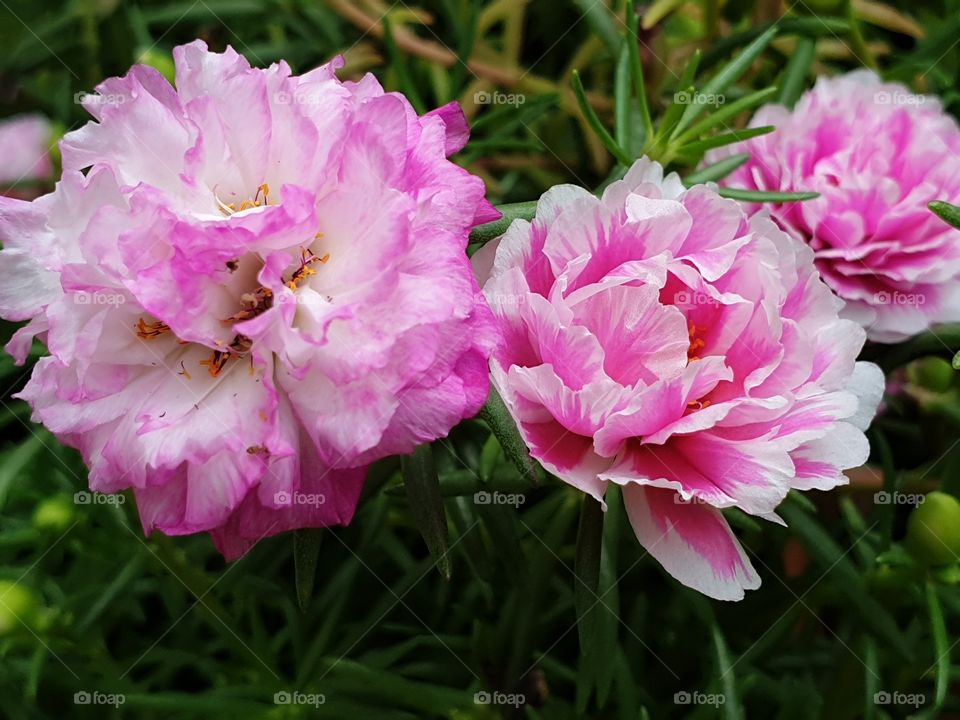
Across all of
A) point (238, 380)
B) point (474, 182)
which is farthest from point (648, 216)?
point (238, 380)

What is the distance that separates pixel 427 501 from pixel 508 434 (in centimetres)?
8

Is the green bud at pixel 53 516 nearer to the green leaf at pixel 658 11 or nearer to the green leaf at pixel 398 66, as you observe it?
the green leaf at pixel 398 66

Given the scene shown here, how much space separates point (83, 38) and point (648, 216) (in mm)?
814

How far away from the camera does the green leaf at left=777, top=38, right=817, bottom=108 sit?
2.72ft

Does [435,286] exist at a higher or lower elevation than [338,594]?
higher

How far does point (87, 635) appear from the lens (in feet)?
2.66

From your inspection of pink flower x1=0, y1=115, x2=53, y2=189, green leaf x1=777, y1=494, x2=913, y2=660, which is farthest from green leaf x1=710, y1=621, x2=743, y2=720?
pink flower x1=0, y1=115, x2=53, y2=189

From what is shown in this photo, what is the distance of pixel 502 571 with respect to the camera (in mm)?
746

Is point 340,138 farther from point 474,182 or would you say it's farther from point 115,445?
point 115,445

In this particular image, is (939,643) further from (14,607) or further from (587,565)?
(14,607)

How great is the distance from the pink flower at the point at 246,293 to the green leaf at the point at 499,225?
0.06 meters

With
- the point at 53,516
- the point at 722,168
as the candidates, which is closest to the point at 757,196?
the point at 722,168

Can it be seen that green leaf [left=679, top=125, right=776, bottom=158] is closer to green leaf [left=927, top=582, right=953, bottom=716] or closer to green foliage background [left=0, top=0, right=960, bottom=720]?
green foliage background [left=0, top=0, right=960, bottom=720]

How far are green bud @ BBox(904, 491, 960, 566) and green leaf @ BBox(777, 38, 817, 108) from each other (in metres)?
0.39
